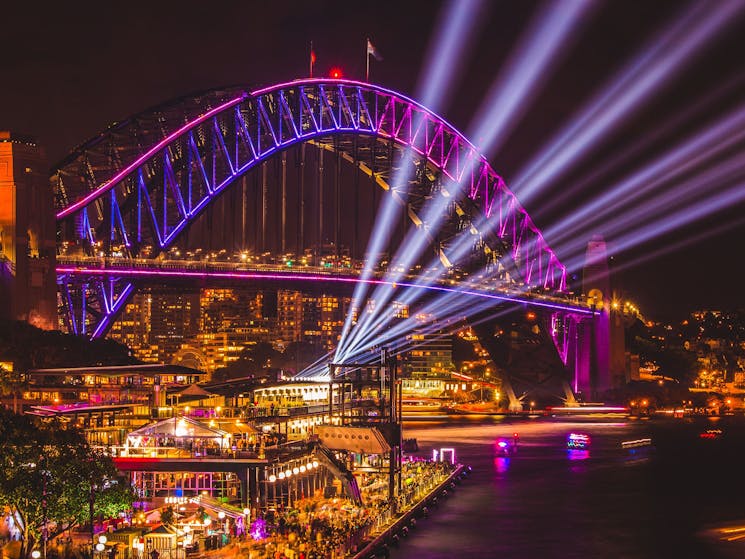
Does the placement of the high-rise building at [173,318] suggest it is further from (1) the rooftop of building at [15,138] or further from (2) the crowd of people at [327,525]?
(2) the crowd of people at [327,525]

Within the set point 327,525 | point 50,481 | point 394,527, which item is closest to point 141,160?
point 394,527

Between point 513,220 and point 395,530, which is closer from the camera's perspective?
point 395,530

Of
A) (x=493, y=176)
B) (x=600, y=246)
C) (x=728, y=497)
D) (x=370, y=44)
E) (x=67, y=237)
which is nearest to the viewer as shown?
(x=728, y=497)

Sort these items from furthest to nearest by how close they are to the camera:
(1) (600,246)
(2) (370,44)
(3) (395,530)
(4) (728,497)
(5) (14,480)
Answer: (1) (600,246) < (2) (370,44) < (4) (728,497) < (3) (395,530) < (5) (14,480)

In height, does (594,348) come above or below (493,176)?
below

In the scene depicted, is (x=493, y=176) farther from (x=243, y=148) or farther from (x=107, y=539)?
(x=107, y=539)

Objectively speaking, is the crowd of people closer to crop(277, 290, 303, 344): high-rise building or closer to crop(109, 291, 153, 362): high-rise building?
crop(277, 290, 303, 344): high-rise building

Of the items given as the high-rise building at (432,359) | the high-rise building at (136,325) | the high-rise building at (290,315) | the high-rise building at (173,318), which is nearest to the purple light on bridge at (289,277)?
the high-rise building at (432,359)

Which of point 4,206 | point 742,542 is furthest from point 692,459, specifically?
point 4,206
